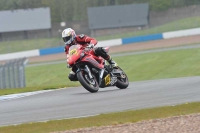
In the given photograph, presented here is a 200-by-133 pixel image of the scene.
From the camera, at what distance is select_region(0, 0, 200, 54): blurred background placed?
2114 inches

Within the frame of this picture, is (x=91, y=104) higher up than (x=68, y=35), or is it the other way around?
(x=68, y=35)

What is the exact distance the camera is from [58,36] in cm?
5556

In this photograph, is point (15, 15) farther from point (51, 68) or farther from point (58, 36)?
point (51, 68)

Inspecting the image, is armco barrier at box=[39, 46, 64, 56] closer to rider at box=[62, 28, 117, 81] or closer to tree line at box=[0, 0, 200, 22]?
tree line at box=[0, 0, 200, 22]

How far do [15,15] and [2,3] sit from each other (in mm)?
5784

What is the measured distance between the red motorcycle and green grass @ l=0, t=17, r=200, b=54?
35263 mm

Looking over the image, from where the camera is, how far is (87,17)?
192 ft

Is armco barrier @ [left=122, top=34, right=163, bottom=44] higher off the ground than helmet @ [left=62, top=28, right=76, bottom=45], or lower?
lower

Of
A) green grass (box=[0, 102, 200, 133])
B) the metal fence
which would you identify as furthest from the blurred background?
green grass (box=[0, 102, 200, 133])

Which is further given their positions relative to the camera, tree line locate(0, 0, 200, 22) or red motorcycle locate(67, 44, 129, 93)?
tree line locate(0, 0, 200, 22)

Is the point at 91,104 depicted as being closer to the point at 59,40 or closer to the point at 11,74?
the point at 11,74

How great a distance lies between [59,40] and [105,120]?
143 feet

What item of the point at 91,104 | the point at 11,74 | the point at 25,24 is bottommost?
the point at 25,24

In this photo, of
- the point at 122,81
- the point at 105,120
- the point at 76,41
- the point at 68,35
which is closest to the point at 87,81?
the point at 76,41
